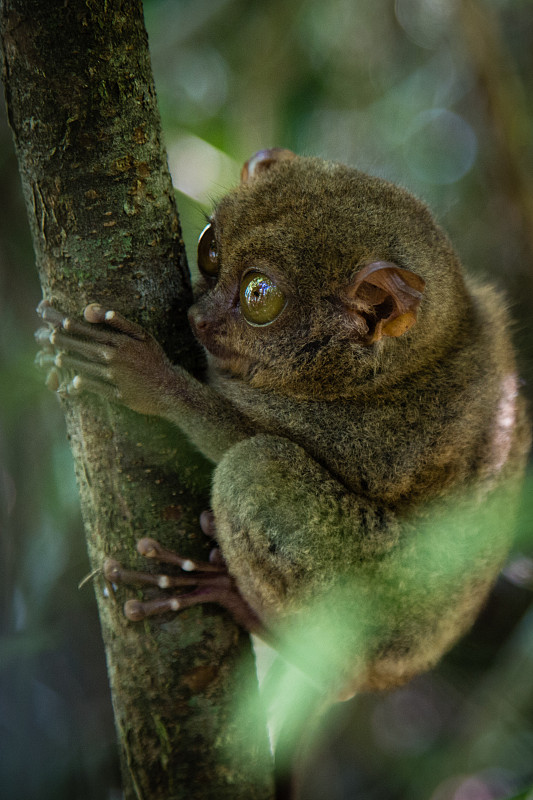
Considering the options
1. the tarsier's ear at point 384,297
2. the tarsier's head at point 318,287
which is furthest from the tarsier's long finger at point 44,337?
the tarsier's ear at point 384,297

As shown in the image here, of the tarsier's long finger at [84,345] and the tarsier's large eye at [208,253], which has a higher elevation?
the tarsier's large eye at [208,253]

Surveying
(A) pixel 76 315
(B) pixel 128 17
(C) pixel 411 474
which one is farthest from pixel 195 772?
(B) pixel 128 17

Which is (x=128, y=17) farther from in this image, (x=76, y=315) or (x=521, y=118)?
(x=521, y=118)

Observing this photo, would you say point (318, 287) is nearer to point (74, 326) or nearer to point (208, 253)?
point (208, 253)

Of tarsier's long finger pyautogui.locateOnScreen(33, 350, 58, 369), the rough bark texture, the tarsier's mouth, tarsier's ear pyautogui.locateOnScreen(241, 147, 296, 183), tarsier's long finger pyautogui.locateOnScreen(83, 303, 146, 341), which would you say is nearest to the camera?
the rough bark texture

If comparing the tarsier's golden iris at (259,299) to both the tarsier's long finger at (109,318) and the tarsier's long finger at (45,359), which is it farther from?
the tarsier's long finger at (45,359)

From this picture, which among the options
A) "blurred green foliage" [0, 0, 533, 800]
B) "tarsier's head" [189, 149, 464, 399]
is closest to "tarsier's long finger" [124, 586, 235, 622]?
"tarsier's head" [189, 149, 464, 399]

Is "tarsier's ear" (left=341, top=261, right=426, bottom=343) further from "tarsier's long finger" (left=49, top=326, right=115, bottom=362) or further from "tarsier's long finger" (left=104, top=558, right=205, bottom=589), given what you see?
"tarsier's long finger" (left=104, top=558, right=205, bottom=589)

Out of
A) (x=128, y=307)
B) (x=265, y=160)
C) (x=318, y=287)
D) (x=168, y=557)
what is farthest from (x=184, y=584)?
(x=265, y=160)
